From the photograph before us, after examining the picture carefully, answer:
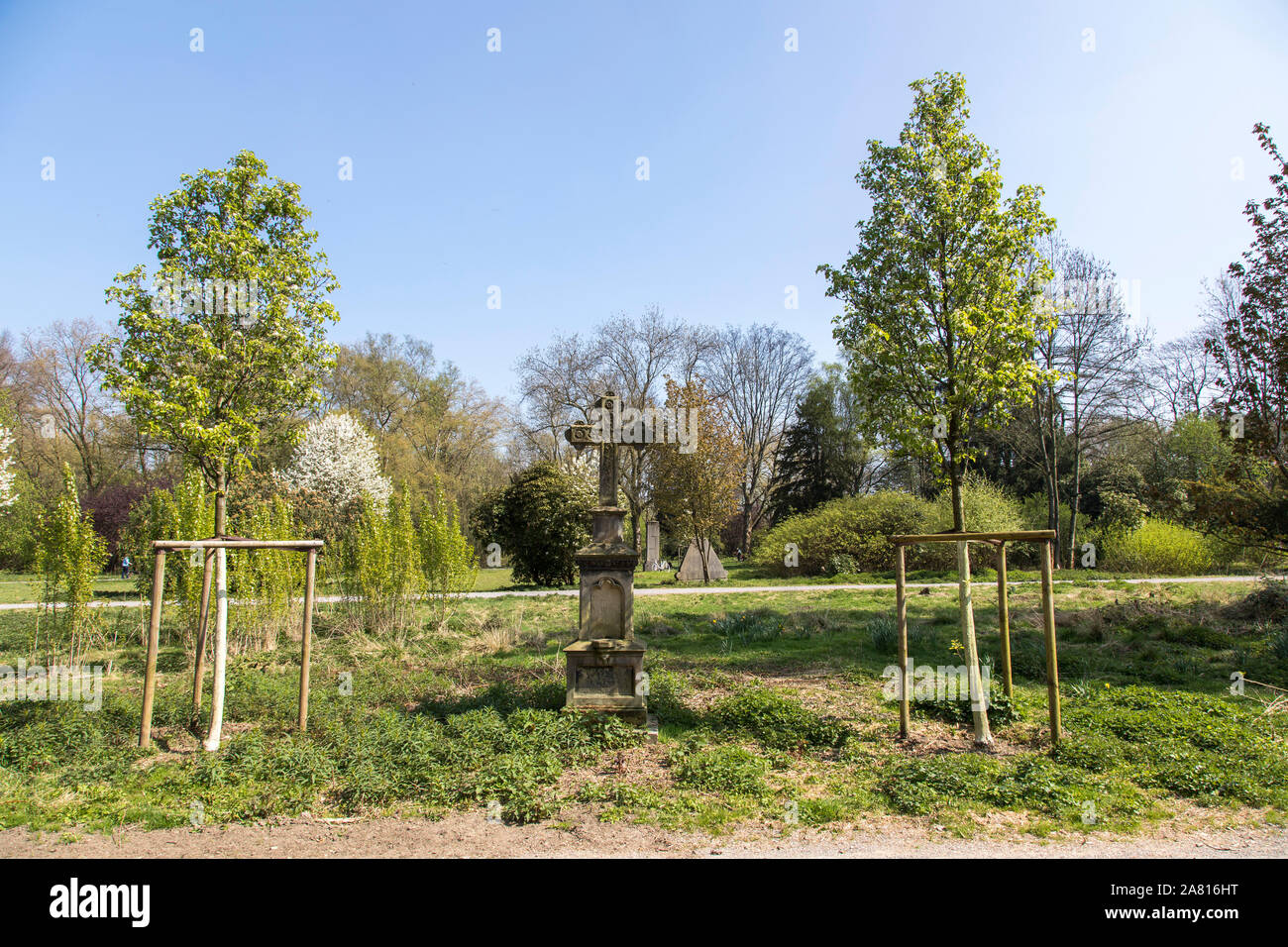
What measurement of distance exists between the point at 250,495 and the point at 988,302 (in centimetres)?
956

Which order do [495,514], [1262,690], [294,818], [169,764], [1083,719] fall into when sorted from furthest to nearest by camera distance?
1. [495,514]
2. [1262,690]
3. [1083,719]
4. [169,764]
5. [294,818]

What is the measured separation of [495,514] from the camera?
62.4 ft

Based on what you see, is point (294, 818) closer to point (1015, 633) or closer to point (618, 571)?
point (618, 571)

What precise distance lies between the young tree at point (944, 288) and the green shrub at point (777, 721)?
268 cm

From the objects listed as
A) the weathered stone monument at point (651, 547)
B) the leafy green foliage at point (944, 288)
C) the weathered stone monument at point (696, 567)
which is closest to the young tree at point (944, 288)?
the leafy green foliage at point (944, 288)

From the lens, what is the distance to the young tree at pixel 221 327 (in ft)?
19.5

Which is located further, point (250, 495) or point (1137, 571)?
point (1137, 571)

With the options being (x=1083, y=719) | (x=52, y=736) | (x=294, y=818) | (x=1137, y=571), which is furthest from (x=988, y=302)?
(x=1137, y=571)

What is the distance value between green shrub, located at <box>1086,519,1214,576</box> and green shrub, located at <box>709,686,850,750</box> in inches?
608
